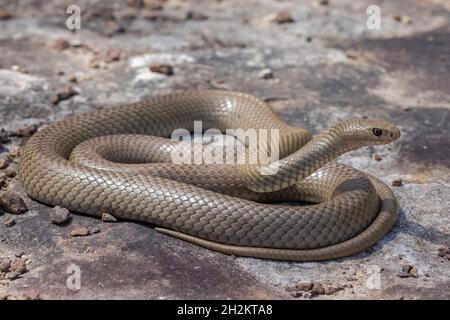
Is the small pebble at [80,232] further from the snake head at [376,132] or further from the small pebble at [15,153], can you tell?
the snake head at [376,132]

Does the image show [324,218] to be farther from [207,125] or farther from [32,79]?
[32,79]

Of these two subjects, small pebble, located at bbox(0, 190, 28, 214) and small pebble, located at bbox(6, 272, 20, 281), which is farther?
small pebble, located at bbox(0, 190, 28, 214)

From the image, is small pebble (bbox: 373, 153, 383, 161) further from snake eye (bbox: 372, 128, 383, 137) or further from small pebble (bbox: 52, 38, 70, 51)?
small pebble (bbox: 52, 38, 70, 51)

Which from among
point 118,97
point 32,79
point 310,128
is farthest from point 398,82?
point 32,79

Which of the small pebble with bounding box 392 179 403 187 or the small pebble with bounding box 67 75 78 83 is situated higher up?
the small pebble with bounding box 67 75 78 83

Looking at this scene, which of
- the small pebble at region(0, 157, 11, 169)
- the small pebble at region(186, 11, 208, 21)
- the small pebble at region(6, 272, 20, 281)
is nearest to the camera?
the small pebble at region(6, 272, 20, 281)

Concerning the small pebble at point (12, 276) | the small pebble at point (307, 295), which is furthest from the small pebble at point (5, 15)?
the small pebble at point (307, 295)

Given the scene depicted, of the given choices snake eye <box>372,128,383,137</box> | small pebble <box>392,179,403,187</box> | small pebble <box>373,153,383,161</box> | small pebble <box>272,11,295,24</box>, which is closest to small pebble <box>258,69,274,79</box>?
small pebble <box>272,11,295,24</box>
